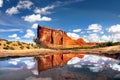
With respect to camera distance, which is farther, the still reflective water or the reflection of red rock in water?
the reflection of red rock in water

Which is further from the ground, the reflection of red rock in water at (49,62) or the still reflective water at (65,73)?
the reflection of red rock in water at (49,62)

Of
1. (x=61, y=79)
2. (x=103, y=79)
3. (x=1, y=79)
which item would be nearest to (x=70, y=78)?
(x=61, y=79)

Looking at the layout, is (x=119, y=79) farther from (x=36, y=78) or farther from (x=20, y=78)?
(x=20, y=78)

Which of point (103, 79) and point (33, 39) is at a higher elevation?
point (33, 39)

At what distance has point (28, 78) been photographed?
2361 cm

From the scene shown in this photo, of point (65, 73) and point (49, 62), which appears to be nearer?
point (65, 73)

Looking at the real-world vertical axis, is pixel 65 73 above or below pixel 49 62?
below

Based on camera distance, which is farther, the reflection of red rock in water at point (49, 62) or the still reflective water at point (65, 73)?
the reflection of red rock in water at point (49, 62)

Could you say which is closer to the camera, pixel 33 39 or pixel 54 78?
pixel 54 78

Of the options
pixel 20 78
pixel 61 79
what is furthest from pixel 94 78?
pixel 20 78

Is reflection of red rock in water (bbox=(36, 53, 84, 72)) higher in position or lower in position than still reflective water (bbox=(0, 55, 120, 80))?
higher

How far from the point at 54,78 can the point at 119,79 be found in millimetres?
6047

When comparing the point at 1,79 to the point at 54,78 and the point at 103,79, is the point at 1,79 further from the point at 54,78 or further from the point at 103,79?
the point at 103,79

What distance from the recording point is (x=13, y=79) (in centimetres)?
2320
